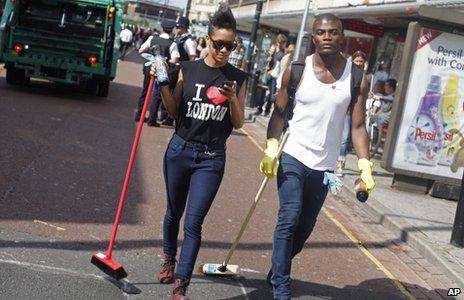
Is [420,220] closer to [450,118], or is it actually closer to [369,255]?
[369,255]

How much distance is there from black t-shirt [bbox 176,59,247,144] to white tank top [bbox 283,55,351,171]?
0.45 meters

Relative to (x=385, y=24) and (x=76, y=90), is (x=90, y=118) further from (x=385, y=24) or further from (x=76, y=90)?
(x=385, y=24)

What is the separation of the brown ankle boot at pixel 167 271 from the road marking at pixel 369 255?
81.4 inches

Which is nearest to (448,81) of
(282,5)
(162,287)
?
(162,287)

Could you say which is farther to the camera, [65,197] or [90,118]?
[90,118]

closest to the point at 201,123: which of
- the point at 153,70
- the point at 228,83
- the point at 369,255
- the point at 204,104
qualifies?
the point at 204,104

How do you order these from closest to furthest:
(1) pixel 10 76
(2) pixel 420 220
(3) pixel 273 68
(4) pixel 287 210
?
(4) pixel 287 210 < (2) pixel 420 220 < (1) pixel 10 76 < (3) pixel 273 68

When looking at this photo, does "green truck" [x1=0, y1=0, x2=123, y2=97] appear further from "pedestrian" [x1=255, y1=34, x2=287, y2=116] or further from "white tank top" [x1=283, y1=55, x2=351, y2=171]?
"white tank top" [x1=283, y1=55, x2=351, y2=171]

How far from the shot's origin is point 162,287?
514 centimetres

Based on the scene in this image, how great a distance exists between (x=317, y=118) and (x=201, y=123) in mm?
766

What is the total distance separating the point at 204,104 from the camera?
477 centimetres

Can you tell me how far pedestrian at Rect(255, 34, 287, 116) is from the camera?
18.7m

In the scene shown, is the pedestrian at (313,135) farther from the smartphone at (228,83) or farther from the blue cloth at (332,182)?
the smartphone at (228,83)

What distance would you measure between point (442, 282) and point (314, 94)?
2.74 meters
